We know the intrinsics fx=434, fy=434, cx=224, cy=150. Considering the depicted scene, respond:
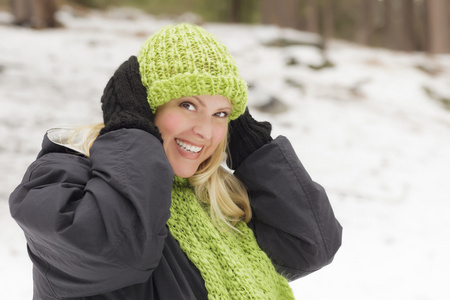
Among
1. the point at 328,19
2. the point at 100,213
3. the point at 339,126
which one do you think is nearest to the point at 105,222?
the point at 100,213

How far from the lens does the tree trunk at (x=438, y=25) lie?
10055mm

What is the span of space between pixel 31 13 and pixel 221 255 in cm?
765

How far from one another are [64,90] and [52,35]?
2433 millimetres

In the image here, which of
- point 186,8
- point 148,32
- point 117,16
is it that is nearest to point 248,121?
point 148,32

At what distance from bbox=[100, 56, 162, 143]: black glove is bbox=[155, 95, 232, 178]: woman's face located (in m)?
0.06

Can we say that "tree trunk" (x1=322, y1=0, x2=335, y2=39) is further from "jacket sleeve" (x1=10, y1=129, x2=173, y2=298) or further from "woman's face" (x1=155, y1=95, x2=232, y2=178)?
"jacket sleeve" (x1=10, y1=129, x2=173, y2=298)

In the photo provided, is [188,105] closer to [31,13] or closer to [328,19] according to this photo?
[31,13]

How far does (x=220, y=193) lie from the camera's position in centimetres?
164

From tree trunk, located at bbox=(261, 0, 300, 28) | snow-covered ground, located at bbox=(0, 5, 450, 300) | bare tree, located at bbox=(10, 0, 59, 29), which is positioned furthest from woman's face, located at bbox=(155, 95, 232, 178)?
tree trunk, located at bbox=(261, 0, 300, 28)

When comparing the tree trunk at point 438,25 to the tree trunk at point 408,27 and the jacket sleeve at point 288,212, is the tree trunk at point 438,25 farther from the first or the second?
the jacket sleeve at point 288,212

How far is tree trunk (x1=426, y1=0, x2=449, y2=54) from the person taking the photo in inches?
396

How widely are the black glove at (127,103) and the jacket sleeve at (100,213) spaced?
Result: 0.04m

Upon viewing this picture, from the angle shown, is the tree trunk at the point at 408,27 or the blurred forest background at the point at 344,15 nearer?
the blurred forest background at the point at 344,15

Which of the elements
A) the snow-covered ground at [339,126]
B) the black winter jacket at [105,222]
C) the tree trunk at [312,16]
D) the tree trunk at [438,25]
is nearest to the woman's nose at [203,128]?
the black winter jacket at [105,222]
